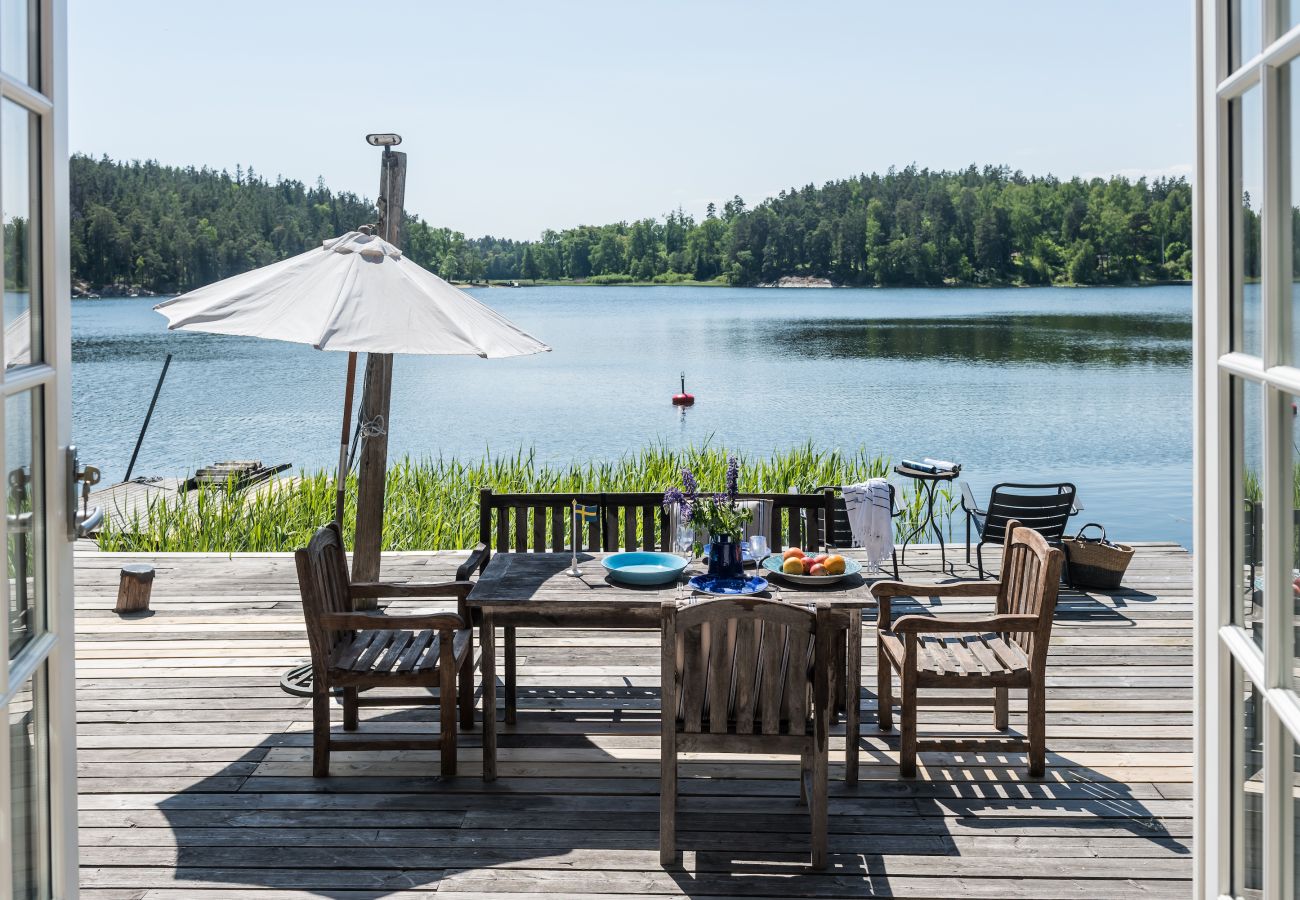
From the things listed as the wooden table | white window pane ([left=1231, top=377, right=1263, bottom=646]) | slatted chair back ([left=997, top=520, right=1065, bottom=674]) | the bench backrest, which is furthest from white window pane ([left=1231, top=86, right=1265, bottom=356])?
the bench backrest

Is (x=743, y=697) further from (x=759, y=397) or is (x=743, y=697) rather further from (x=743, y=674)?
(x=759, y=397)

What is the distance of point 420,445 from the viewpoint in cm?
2334

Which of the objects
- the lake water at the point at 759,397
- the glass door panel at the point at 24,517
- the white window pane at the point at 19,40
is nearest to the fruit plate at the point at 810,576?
the glass door panel at the point at 24,517

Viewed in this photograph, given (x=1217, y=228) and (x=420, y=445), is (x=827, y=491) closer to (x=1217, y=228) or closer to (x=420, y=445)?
(x=1217, y=228)

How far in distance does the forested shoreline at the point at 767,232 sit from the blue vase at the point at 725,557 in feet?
179

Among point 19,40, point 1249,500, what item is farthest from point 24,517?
point 1249,500

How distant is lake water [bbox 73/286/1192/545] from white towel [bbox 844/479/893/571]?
748 cm

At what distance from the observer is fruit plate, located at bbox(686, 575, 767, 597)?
167 inches

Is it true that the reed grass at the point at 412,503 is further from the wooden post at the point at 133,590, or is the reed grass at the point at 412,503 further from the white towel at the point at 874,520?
the white towel at the point at 874,520

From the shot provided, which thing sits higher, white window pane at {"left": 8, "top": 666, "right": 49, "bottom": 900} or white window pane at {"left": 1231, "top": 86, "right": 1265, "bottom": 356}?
white window pane at {"left": 1231, "top": 86, "right": 1265, "bottom": 356}

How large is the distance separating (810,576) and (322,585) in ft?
5.68

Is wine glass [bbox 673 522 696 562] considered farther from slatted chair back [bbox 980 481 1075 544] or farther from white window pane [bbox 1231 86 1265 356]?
slatted chair back [bbox 980 481 1075 544]

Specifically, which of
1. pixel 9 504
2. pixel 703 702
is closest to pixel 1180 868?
pixel 703 702

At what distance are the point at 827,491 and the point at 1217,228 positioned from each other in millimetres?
3370
